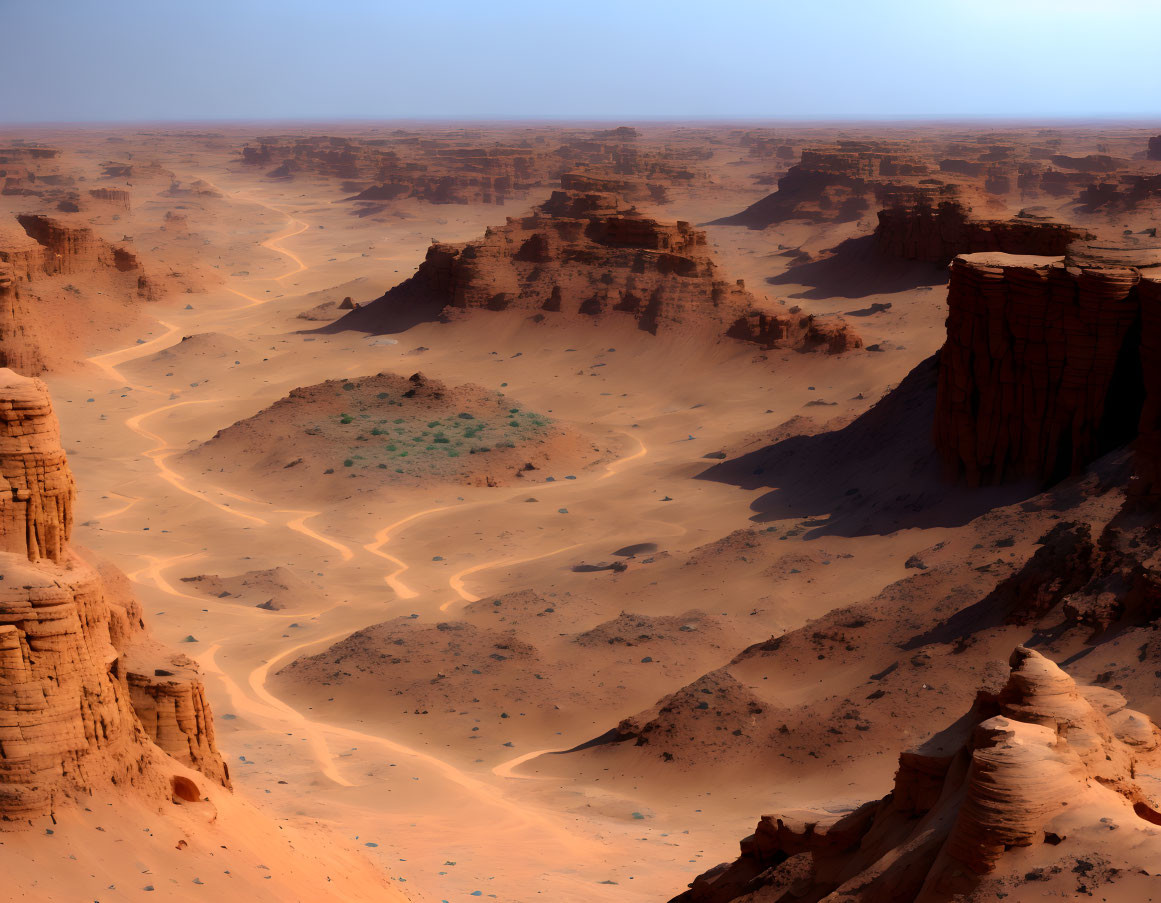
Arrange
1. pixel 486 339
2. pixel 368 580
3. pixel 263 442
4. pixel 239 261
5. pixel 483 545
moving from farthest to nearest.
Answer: pixel 239 261 → pixel 486 339 → pixel 263 442 → pixel 483 545 → pixel 368 580

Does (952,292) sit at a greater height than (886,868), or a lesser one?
greater

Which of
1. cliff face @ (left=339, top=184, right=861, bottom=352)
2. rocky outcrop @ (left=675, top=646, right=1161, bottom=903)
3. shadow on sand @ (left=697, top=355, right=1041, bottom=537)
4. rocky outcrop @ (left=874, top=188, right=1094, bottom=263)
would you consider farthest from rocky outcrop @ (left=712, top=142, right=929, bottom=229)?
rocky outcrop @ (left=675, top=646, right=1161, bottom=903)

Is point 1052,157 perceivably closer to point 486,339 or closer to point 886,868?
point 486,339

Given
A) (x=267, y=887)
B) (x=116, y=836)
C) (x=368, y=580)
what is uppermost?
(x=116, y=836)

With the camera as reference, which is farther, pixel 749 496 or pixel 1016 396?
pixel 749 496

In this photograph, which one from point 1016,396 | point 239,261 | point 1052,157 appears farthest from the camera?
point 1052,157

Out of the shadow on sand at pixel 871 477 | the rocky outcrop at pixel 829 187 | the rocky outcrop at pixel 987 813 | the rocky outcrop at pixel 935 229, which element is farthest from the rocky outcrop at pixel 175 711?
the rocky outcrop at pixel 829 187

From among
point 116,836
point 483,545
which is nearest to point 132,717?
point 116,836

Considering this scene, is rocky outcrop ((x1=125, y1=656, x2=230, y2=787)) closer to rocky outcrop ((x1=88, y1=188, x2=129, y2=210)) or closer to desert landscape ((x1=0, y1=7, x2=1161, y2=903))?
desert landscape ((x1=0, y1=7, x2=1161, y2=903))
